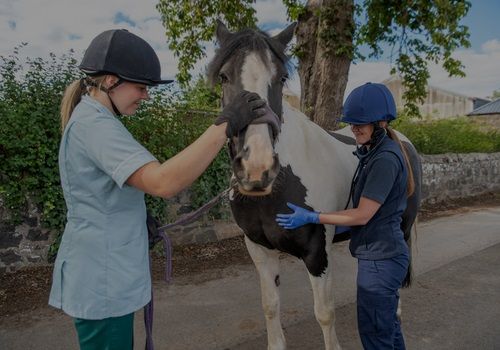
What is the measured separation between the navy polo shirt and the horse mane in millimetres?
755

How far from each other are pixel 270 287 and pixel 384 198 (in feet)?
3.86

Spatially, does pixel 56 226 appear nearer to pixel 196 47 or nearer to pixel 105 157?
pixel 105 157

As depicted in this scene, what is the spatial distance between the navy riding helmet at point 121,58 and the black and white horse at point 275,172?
0.50 metres

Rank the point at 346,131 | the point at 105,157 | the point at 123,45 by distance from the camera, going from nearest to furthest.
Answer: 1. the point at 105,157
2. the point at 123,45
3. the point at 346,131

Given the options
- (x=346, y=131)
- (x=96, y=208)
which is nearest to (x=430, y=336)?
(x=346, y=131)

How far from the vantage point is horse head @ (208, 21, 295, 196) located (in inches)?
63.1

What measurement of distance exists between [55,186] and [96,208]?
3.32 metres

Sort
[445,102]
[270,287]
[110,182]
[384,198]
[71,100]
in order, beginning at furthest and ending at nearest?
[445,102]
[270,287]
[384,198]
[71,100]
[110,182]

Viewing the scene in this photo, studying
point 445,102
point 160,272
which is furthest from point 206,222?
point 445,102

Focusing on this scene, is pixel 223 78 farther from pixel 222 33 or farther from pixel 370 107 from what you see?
pixel 370 107

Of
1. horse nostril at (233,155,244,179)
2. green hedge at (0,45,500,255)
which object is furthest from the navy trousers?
green hedge at (0,45,500,255)

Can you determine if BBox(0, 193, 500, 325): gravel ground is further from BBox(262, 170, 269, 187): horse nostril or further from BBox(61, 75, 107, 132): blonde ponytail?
BBox(262, 170, 269, 187): horse nostril

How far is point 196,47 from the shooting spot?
8102 mm

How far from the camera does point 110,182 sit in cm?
128
